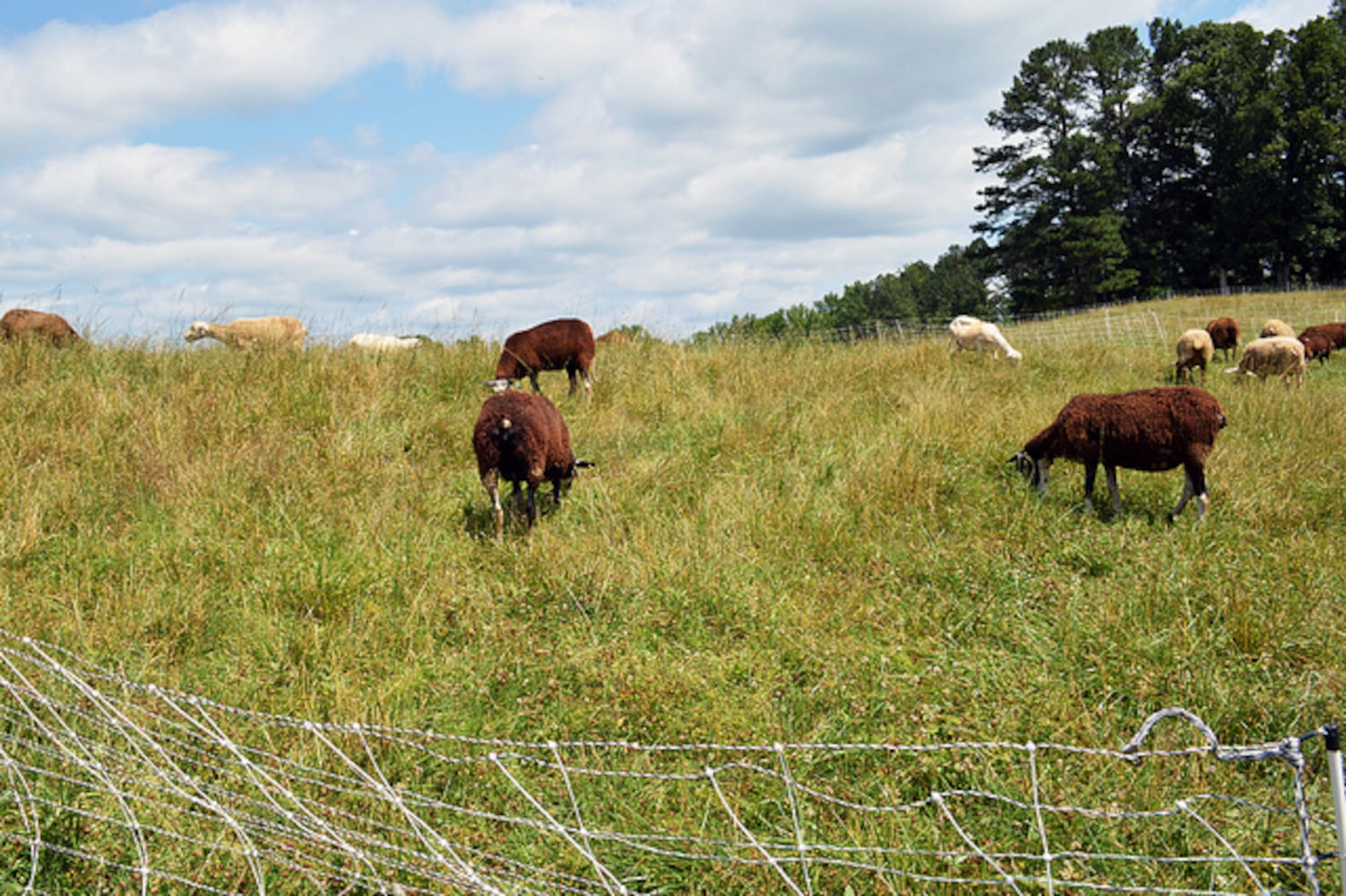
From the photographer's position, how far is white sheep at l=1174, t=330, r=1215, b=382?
1374cm

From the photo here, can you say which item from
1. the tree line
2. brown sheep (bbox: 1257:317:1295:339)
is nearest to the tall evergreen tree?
the tree line

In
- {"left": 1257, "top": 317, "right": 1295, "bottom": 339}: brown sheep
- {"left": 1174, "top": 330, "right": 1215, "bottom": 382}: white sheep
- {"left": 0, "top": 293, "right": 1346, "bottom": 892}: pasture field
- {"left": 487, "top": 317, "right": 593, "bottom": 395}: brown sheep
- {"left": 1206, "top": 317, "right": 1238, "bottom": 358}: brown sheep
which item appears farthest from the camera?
{"left": 1257, "top": 317, "right": 1295, "bottom": 339}: brown sheep

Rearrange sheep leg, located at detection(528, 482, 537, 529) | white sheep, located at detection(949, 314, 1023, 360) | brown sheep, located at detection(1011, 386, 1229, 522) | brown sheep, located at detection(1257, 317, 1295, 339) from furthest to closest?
brown sheep, located at detection(1257, 317, 1295, 339), white sheep, located at detection(949, 314, 1023, 360), brown sheep, located at detection(1011, 386, 1229, 522), sheep leg, located at detection(528, 482, 537, 529)

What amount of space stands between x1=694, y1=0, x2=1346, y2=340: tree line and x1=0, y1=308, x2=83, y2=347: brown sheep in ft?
125

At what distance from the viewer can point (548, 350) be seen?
9.86m

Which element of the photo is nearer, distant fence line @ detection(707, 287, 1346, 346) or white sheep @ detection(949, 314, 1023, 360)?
distant fence line @ detection(707, 287, 1346, 346)

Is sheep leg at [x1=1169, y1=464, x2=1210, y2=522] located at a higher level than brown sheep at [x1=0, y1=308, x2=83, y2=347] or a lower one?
lower

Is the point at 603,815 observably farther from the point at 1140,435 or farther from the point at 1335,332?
the point at 1335,332

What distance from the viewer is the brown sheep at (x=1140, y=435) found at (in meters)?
5.99

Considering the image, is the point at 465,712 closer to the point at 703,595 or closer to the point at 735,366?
the point at 703,595

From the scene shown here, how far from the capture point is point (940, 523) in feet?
19.3

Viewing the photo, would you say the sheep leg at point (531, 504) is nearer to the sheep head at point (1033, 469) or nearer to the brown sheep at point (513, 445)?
the brown sheep at point (513, 445)

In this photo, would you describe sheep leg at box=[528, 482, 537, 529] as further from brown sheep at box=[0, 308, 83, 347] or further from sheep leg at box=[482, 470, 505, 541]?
brown sheep at box=[0, 308, 83, 347]

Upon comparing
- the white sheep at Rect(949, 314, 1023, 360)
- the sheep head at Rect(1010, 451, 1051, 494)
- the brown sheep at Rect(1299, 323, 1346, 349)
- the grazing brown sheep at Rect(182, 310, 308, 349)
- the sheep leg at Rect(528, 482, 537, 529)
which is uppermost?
the grazing brown sheep at Rect(182, 310, 308, 349)
